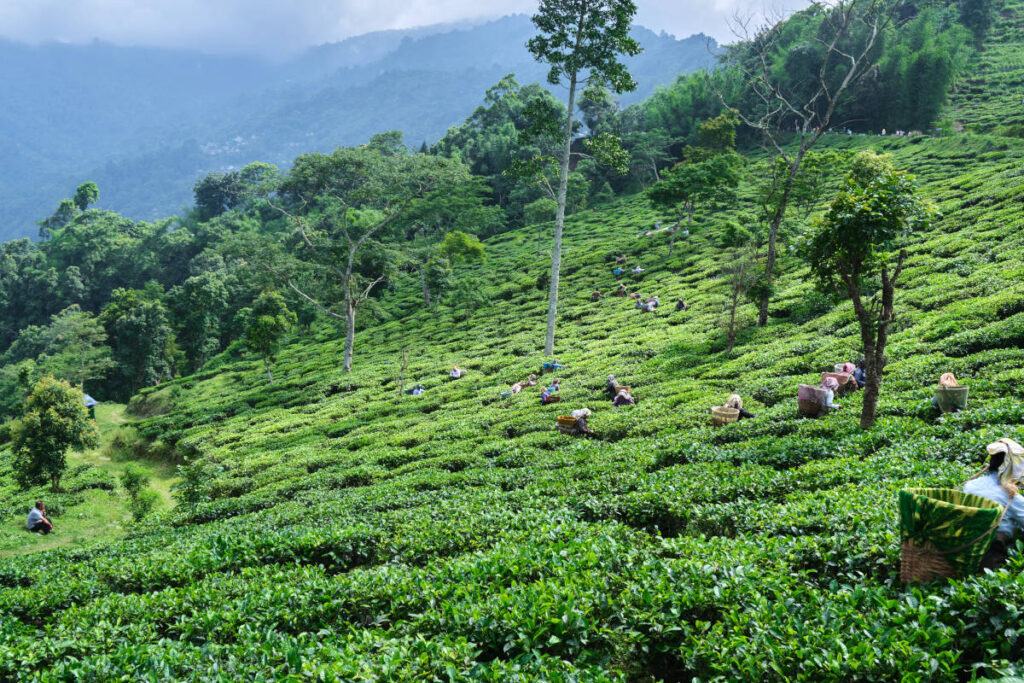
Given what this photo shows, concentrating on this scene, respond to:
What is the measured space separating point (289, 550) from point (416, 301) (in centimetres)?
4419

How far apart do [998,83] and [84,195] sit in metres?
A: 158

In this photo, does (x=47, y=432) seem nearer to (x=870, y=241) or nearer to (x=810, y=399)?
(x=810, y=399)

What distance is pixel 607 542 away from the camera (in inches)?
288

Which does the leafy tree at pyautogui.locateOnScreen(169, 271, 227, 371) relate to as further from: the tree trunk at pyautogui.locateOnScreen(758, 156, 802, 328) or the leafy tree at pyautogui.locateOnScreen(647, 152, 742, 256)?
the tree trunk at pyautogui.locateOnScreen(758, 156, 802, 328)

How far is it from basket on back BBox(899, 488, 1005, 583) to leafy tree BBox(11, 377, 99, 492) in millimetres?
27560

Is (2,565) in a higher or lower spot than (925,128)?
lower

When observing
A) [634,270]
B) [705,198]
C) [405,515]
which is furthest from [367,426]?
[705,198]

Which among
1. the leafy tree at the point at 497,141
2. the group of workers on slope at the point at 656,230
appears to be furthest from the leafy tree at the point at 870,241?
the leafy tree at the point at 497,141

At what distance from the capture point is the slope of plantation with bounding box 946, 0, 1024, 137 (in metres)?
54.6

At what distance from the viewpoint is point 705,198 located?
43594mm

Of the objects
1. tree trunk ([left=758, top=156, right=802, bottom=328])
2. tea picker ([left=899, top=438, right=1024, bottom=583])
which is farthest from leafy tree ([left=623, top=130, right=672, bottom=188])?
tea picker ([left=899, top=438, right=1024, bottom=583])

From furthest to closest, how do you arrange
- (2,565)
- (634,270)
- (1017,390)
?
(634,270) → (2,565) → (1017,390)

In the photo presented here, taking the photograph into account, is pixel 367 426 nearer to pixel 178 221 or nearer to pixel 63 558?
pixel 63 558

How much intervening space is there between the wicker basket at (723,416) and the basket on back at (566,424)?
156 inches
